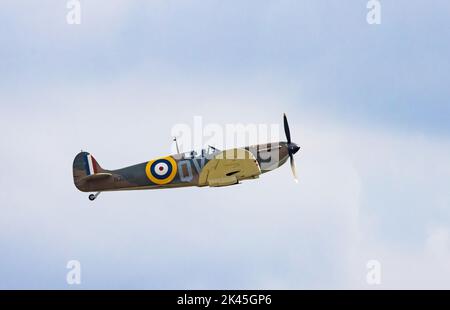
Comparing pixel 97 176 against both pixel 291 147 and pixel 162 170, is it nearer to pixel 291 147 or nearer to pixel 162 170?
pixel 162 170

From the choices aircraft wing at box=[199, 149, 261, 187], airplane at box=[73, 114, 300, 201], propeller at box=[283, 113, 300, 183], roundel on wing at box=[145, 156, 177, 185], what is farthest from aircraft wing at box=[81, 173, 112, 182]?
propeller at box=[283, 113, 300, 183]

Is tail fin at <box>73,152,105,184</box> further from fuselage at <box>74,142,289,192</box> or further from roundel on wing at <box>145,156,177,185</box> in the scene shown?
roundel on wing at <box>145,156,177,185</box>

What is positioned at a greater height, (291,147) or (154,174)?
(291,147)

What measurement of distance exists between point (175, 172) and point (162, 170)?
0.54 metres

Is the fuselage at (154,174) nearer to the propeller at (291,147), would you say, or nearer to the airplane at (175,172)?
the airplane at (175,172)

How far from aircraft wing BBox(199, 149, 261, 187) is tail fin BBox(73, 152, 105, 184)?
14.8 ft

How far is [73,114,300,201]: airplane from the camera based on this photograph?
47.9 meters

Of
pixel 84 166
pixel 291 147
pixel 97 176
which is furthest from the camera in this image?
pixel 291 147

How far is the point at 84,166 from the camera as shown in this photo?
4891 cm

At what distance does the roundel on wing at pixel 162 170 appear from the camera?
48.2 meters

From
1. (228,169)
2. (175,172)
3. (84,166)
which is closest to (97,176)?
(84,166)
